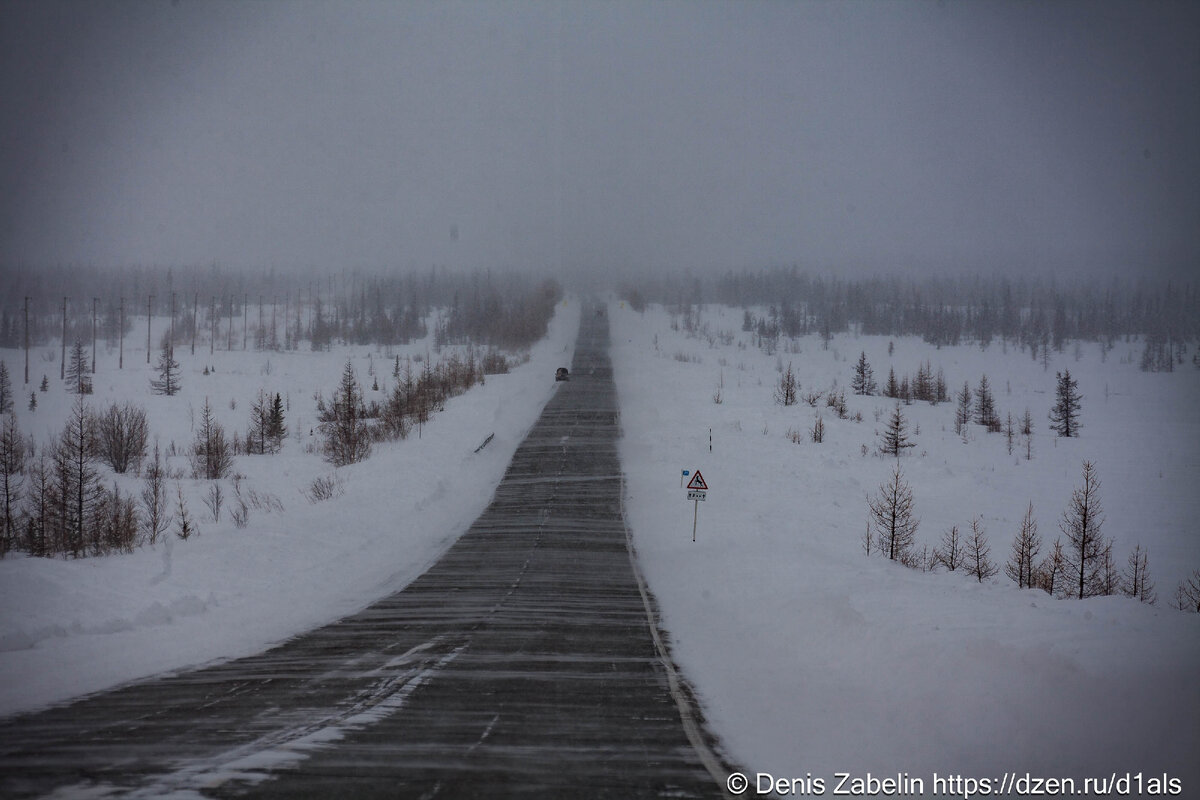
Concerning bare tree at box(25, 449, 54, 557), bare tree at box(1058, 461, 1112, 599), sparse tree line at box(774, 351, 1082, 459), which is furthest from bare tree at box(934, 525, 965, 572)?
bare tree at box(25, 449, 54, 557)

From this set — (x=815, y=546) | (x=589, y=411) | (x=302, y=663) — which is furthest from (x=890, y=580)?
(x=589, y=411)

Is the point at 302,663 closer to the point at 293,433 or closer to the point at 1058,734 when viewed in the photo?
the point at 1058,734

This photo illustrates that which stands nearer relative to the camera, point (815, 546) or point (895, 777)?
point (895, 777)

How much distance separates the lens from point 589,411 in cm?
5203

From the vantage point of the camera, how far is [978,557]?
2306cm

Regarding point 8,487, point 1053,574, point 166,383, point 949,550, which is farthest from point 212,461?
point 166,383

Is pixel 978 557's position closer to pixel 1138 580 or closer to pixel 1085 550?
pixel 1138 580

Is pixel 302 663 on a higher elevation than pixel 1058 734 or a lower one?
lower

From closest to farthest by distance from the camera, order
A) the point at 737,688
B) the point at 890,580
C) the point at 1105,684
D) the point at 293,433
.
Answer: the point at 1105,684 < the point at 737,688 < the point at 890,580 < the point at 293,433

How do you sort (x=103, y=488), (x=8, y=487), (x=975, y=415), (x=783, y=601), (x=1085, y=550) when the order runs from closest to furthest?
(x=783, y=601)
(x=1085, y=550)
(x=8, y=487)
(x=103, y=488)
(x=975, y=415)

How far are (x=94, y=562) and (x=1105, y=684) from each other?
1769 centimetres

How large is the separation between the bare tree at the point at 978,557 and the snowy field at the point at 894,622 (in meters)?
1.11

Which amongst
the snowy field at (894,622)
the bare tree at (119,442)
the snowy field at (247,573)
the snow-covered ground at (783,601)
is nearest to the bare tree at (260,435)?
the bare tree at (119,442)

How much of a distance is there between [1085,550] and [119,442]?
56544 mm
